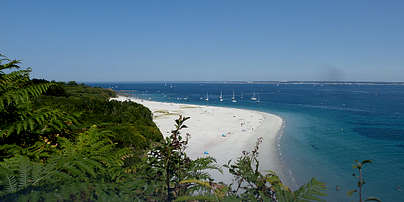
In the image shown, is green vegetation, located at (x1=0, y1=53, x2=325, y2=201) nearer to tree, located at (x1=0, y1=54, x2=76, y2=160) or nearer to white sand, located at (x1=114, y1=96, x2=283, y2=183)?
tree, located at (x1=0, y1=54, x2=76, y2=160)

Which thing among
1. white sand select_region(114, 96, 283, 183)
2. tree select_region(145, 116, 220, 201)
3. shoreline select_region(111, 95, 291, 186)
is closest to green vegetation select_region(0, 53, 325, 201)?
tree select_region(145, 116, 220, 201)

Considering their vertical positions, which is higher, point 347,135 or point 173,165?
point 173,165

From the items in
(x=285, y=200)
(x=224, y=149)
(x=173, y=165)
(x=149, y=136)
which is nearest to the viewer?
(x=285, y=200)

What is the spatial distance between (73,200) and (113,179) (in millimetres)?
581

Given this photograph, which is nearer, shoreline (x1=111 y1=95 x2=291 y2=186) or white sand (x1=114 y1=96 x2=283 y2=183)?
shoreline (x1=111 y1=95 x2=291 y2=186)

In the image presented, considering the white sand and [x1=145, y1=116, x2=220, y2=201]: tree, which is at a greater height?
[x1=145, y1=116, x2=220, y2=201]: tree

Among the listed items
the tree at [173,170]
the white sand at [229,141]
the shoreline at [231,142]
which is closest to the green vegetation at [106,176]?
the tree at [173,170]

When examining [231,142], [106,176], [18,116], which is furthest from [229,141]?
[106,176]

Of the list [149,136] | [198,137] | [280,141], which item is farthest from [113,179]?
[280,141]

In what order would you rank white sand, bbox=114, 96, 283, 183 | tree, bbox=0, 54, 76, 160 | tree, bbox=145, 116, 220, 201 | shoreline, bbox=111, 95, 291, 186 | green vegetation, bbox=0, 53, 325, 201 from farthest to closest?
white sand, bbox=114, 96, 283, 183 → shoreline, bbox=111, 95, 291, 186 → tree, bbox=0, 54, 76, 160 → tree, bbox=145, 116, 220, 201 → green vegetation, bbox=0, 53, 325, 201

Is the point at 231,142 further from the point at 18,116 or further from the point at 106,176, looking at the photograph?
the point at 106,176

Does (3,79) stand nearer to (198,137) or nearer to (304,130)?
(198,137)

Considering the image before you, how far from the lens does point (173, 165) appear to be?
6.39 feet

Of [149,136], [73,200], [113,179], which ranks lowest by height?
[149,136]
